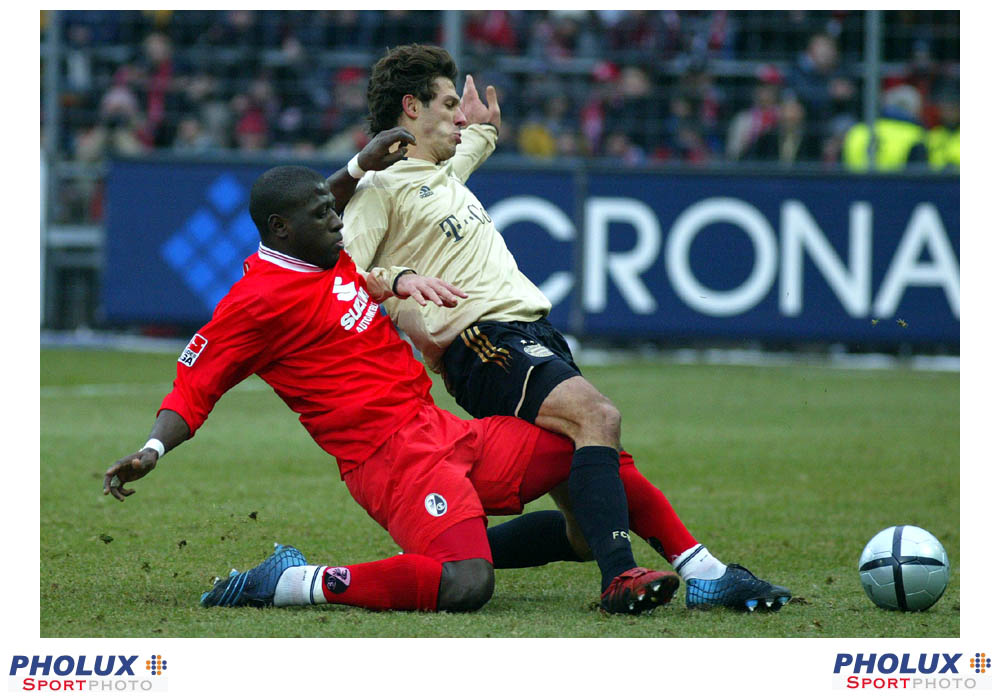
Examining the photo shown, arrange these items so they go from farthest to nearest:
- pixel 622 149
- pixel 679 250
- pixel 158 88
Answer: pixel 158 88, pixel 622 149, pixel 679 250

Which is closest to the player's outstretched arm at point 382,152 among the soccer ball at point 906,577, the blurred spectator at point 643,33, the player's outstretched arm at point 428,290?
the player's outstretched arm at point 428,290

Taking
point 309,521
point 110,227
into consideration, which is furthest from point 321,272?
point 110,227

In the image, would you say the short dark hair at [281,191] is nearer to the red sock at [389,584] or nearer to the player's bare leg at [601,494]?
the player's bare leg at [601,494]

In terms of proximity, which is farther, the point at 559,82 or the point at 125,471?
the point at 559,82

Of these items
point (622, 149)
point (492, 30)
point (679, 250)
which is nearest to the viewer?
point (679, 250)

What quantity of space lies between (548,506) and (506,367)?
2.54 meters

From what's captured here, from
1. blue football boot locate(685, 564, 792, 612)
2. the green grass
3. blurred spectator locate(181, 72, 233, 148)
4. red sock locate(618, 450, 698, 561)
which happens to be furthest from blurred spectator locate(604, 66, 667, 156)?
blue football boot locate(685, 564, 792, 612)

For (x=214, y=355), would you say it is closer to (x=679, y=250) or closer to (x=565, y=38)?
(x=679, y=250)

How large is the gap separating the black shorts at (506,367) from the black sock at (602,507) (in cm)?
28

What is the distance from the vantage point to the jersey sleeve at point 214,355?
4457 mm

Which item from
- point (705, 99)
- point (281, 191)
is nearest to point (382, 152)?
point (281, 191)

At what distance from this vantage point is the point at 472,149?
566 cm

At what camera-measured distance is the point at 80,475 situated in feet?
24.9
